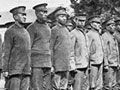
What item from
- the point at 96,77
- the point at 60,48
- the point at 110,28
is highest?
the point at 110,28

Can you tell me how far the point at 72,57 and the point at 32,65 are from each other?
1499 mm

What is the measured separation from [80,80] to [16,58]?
112 inches

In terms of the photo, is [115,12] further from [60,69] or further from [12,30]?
[12,30]

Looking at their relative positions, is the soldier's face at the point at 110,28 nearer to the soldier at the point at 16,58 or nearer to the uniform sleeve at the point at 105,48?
the uniform sleeve at the point at 105,48

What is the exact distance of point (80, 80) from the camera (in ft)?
38.5

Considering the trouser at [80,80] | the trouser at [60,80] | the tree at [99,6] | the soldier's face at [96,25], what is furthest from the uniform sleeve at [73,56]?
the tree at [99,6]

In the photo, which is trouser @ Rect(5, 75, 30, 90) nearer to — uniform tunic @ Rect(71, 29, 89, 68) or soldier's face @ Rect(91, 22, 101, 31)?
uniform tunic @ Rect(71, 29, 89, 68)

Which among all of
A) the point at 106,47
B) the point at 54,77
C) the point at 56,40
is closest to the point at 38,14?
the point at 56,40

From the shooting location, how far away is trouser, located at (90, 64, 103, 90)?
12.3 metres

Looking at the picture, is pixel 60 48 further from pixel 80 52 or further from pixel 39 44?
pixel 80 52

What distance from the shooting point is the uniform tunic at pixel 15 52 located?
9266mm

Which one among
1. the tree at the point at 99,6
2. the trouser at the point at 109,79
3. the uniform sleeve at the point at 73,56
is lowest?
the trouser at the point at 109,79

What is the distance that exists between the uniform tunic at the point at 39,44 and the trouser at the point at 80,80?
1.59m

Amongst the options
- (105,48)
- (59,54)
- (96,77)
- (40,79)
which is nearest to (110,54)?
(105,48)
